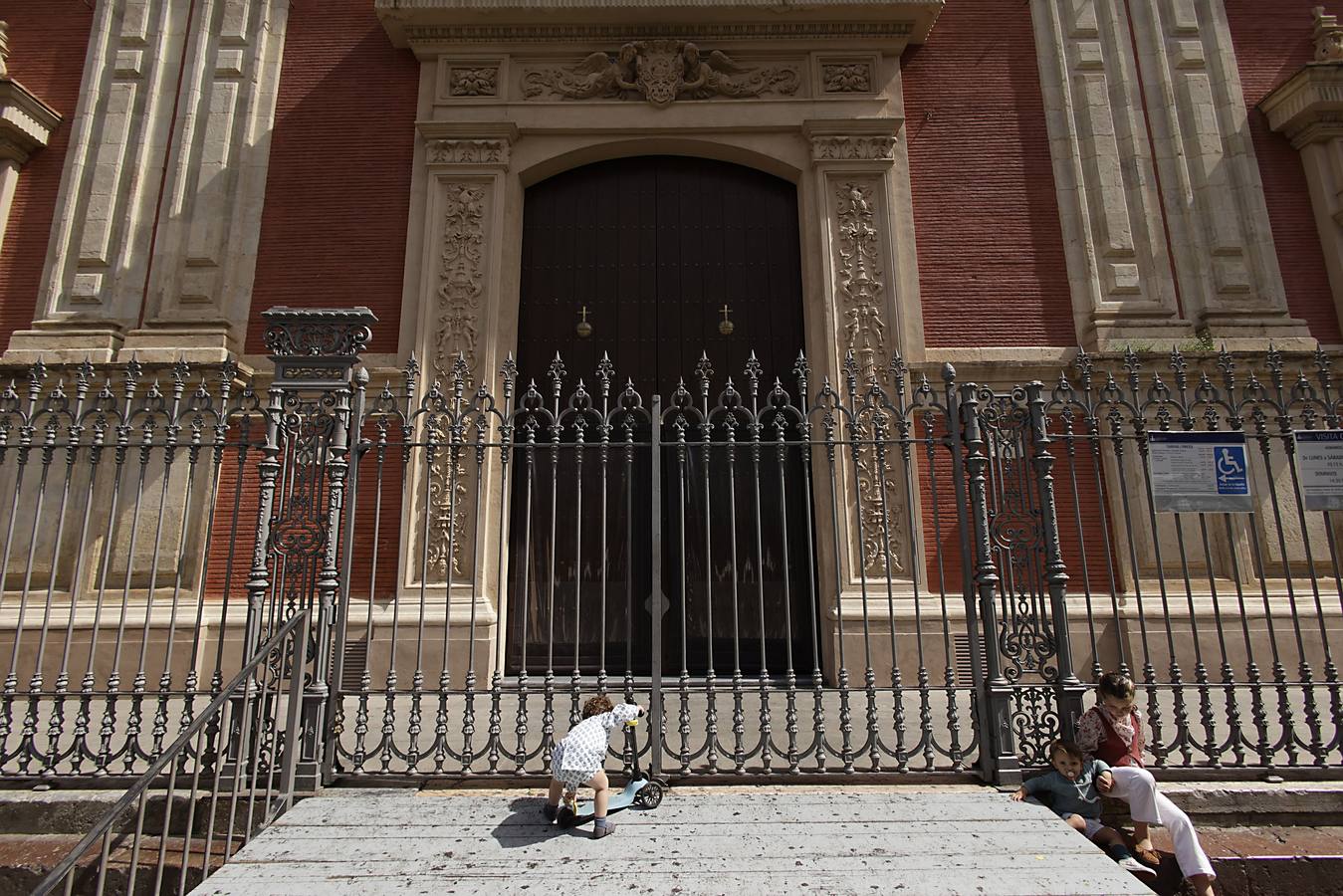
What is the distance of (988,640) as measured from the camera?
4391 mm

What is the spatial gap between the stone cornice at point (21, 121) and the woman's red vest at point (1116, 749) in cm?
1107

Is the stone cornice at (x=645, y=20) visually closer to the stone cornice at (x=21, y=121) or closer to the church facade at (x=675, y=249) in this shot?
the church facade at (x=675, y=249)

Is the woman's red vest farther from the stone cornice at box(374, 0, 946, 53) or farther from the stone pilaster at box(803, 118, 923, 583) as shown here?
the stone cornice at box(374, 0, 946, 53)

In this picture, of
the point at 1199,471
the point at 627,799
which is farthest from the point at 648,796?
the point at 1199,471

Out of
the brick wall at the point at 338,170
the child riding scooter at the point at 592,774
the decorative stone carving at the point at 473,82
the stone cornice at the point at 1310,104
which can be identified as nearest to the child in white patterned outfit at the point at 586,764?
the child riding scooter at the point at 592,774

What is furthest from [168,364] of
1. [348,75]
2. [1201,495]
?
[1201,495]

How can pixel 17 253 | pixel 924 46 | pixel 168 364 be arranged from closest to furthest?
pixel 168 364
pixel 17 253
pixel 924 46

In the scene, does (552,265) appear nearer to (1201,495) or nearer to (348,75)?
(348,75)

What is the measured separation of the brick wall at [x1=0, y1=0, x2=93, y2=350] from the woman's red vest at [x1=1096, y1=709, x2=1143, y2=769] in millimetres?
10117

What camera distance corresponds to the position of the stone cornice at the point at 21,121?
8.38m

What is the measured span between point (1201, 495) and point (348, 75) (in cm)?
915

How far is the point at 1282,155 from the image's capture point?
28.3ft

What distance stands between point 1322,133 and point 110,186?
12648 millimetres

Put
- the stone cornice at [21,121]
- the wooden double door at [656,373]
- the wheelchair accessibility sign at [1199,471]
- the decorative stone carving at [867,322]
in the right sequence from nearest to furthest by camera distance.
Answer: the wheelchair accessibility sign at [1199,471]
the decorative stone carving at [867,322]
the wooden double door at [656,373]
the stone cornice at [21,121]
